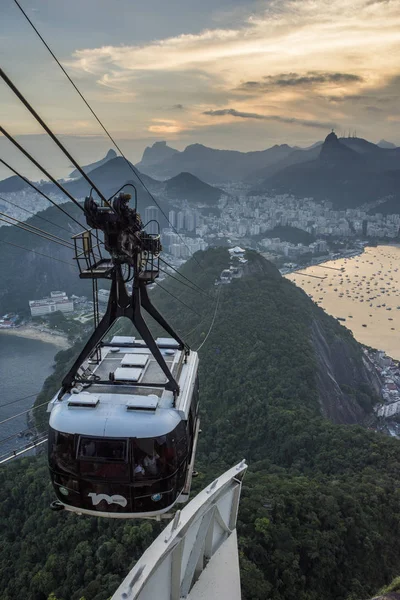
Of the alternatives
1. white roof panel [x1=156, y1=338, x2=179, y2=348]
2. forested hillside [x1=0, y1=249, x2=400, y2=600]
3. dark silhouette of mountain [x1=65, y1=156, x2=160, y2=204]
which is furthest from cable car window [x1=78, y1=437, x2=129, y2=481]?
dark silhouette of mountain [x1=65, y1=156, x2=160, y2=204]

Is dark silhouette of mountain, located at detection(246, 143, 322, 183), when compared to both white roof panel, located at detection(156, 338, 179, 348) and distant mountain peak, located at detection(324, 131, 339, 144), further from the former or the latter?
white roof panel, located at detection(156, 338, 179, 348)

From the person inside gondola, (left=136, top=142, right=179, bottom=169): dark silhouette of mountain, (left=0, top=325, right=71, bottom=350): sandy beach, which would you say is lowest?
(left=0, top=325, right=71, bottom=350): sandy beach

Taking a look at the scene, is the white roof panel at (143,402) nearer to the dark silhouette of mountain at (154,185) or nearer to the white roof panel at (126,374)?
the white roof panel at (126,374)

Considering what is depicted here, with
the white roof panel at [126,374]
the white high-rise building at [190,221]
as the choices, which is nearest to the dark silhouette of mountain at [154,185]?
the white high-rise building at [190,221]

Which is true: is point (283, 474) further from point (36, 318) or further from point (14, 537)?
point (36, 318)

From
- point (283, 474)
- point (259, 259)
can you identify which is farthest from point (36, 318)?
point (283, 474)
